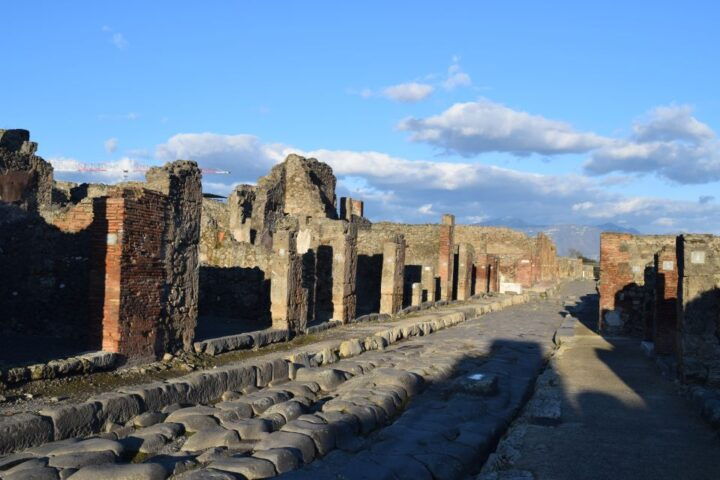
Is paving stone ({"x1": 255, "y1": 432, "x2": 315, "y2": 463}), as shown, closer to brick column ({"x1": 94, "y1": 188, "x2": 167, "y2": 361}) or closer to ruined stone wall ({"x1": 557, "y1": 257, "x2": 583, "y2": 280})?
brick column ({"x1": 94, "y1": 188, "x2": 167, "y2": 361})

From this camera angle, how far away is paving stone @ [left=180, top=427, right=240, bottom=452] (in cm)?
612

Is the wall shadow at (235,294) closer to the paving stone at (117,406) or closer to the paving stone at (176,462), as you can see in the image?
the paving stone at (117,406)

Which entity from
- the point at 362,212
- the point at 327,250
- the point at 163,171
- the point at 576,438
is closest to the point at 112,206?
the point at 163,171

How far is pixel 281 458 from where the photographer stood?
18.4 ft

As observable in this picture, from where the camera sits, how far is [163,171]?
404 inches

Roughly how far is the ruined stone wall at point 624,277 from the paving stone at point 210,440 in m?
13.0

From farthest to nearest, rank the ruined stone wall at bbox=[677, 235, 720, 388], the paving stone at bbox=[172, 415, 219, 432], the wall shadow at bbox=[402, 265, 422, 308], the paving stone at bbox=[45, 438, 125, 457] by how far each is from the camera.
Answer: the wall shadow at bbox=[402, 265, 422, 308] → the ruined stone wall at bbox=[677, 235, 720, 388] → the paving stone at bbox=[172, 415, 219, 432] → the paving stone at bbox=[45, 438, 125, 457]

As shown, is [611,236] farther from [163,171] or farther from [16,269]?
[16,269]

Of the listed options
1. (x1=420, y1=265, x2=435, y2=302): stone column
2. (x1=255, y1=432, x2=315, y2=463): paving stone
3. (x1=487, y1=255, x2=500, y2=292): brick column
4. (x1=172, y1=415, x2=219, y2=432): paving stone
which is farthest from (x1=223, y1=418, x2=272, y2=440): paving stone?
(x1=487, y1=255, x2=500, y2=292): brick column

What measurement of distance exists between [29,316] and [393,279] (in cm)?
1140

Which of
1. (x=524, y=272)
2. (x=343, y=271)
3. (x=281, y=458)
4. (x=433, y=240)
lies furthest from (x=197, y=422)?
(x=524, y=272)

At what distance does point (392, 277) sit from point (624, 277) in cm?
653

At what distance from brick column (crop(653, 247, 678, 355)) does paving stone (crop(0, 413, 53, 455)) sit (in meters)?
10.5

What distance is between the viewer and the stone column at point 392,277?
66.2ft
